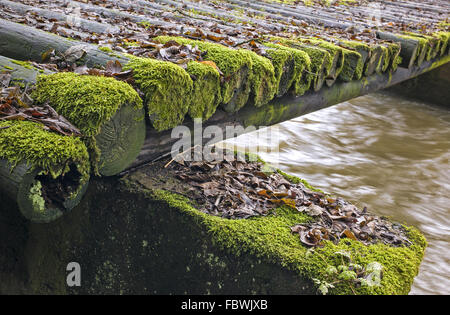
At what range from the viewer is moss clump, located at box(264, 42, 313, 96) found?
3.25m

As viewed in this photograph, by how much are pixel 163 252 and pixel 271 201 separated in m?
0.80

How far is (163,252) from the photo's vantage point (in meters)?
2.25

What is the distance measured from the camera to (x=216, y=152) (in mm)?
3158

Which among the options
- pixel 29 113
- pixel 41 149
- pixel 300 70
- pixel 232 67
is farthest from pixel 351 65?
pixel 41 149

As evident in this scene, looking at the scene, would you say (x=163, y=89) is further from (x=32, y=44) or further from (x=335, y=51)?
(x=335, y=51)

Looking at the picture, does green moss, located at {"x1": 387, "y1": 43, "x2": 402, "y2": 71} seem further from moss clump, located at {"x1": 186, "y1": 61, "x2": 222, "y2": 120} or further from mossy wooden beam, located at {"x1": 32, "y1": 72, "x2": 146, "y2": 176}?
mossy wooden beam, located at {"x1": 32, "y1": 72, "x2": 146, "y2": 176}

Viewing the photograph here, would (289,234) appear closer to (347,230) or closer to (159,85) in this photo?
(347,230)

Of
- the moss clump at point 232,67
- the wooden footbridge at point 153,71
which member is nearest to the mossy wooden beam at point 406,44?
the wooden footbridge at point 153,71

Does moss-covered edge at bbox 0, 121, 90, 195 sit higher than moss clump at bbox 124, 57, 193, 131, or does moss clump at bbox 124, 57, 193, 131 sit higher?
moss clump at bbox 124, 57, 193, 131

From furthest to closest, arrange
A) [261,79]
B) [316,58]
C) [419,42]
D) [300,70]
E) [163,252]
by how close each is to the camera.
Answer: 1. [419,42]
2. [316,58]
3. [300,70]
4. [261,79]
5. [163,252]

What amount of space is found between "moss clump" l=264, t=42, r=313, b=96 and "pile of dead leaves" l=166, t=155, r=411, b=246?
31.1 inches

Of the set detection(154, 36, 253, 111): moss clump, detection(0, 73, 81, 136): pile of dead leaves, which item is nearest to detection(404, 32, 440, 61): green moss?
detection(154, 36, 253, 111): moss clump

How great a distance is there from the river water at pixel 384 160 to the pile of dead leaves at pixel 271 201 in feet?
5.05
